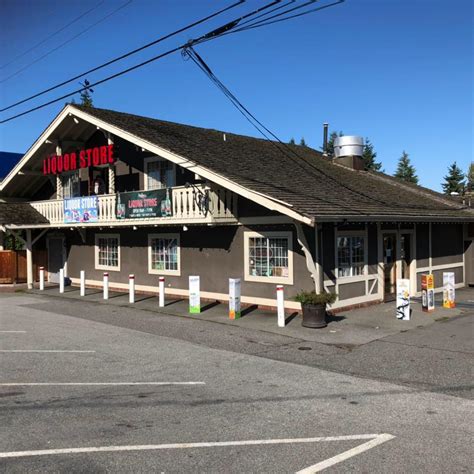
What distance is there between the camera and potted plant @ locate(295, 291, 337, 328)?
38.4ft

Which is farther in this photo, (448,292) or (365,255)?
(365,255)

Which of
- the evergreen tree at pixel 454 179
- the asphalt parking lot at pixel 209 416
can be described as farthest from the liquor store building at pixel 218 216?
the evergreen tree at pixel 454 179

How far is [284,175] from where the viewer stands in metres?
16.3

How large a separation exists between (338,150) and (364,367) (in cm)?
1595

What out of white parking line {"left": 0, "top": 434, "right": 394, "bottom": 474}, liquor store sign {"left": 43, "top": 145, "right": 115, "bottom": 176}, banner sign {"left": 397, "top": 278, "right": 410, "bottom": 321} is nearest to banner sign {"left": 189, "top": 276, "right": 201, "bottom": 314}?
banner sign {"left": 397, "top": 278, "right": 410, "bottom": 321}

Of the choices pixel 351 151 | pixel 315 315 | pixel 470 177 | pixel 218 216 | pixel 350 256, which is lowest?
pixel 315 315

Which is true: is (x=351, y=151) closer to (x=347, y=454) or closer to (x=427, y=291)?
(x=427, y=291)

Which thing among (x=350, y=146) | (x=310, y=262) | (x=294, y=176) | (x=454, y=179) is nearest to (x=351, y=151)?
(x=350, y=146)

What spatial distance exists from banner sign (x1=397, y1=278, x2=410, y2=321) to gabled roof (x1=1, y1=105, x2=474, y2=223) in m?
1.91

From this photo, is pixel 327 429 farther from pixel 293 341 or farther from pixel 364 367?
pixel 293 341

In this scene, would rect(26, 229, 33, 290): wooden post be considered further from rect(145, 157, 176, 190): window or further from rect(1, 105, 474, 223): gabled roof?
rect(145, 157, 176, 190): window

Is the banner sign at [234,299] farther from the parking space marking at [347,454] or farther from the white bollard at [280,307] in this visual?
the parking space marking at [347,454]

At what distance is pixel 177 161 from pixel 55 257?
1104 centimetres

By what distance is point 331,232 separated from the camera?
13844 mm
